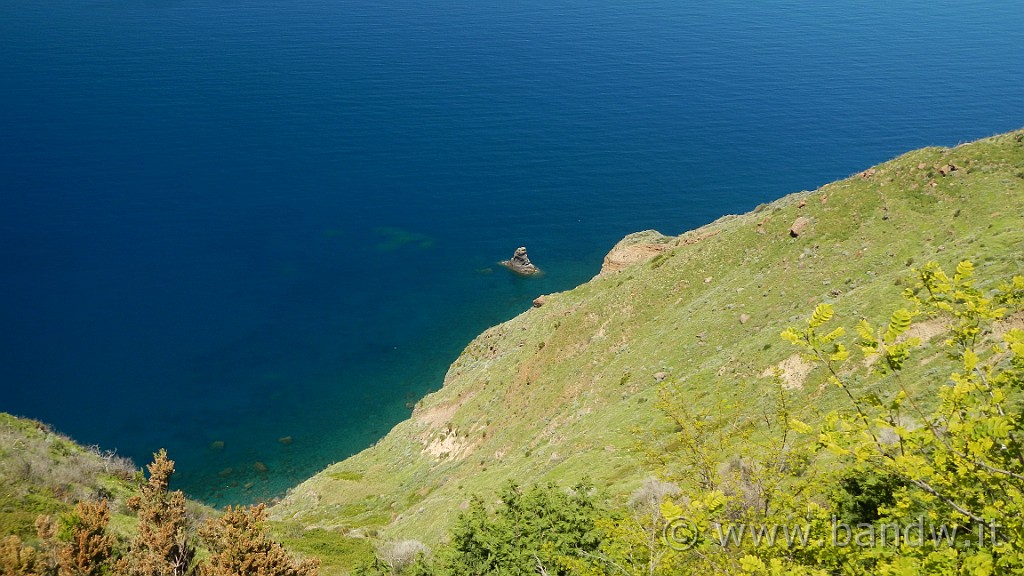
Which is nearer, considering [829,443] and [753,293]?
[829,443]

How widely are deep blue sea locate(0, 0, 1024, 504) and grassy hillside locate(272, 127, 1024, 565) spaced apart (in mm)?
21661

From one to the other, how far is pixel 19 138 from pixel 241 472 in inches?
5172

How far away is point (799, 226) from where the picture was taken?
146 ft

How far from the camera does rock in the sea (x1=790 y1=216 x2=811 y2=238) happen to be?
1739 inches

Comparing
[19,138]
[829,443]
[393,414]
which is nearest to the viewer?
[829,443]

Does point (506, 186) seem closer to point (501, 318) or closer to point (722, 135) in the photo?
point (501, 318)

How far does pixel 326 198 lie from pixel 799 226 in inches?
4115

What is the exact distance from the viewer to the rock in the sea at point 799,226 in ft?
145

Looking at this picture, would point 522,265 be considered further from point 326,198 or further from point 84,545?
point 84,545

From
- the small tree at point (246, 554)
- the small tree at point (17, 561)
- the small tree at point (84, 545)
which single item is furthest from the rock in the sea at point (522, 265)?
the small tree at point (17, 561)

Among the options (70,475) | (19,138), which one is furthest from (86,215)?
(70,475)

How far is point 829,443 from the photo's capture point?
30.0 feet

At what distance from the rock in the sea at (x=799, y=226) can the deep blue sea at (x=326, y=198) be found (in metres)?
48.1

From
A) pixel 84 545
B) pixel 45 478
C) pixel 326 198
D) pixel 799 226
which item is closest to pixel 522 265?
pixel 326 198
